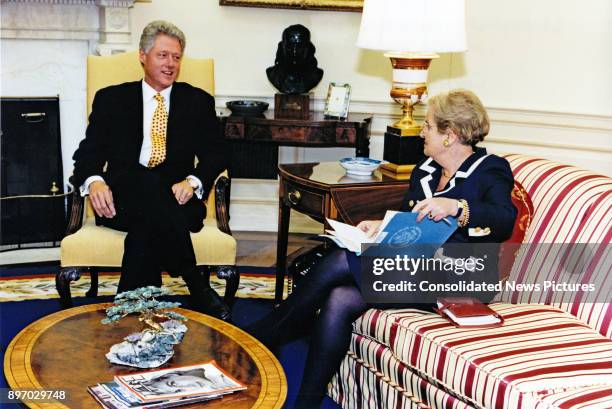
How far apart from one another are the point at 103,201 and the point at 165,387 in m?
1.30

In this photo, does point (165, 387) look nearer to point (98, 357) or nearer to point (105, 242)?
point (98, 357)

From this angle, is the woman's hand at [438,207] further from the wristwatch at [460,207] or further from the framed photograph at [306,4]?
the framed photograph at [306,4]

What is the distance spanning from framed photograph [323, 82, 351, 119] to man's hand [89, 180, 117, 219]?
152 centimetres

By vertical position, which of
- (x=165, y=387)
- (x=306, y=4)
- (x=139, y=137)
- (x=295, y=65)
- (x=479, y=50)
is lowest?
(x=165, y=387)

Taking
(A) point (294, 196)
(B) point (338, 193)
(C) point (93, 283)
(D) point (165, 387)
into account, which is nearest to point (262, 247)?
(C) point (93, 283)

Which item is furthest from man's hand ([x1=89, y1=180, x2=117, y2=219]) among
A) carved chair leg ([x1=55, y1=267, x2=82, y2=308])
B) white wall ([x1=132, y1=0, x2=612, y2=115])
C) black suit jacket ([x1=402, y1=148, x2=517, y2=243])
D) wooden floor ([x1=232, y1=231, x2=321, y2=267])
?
white wall ([x1=132, y1=0, x2=612, y2=115])

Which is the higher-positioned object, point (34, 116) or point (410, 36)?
point (410, 36)

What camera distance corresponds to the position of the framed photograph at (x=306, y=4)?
458cm

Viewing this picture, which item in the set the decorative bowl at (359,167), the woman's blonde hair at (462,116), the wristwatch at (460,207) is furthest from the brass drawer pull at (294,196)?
the wristwatch at (460,207)

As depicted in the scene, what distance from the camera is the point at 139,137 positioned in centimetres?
342

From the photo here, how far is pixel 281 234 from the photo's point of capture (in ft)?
11.9

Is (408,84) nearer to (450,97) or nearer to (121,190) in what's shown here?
(450,97)

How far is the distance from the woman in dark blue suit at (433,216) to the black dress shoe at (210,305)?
180 millimetres

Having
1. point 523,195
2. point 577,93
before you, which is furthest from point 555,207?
point 577,93
